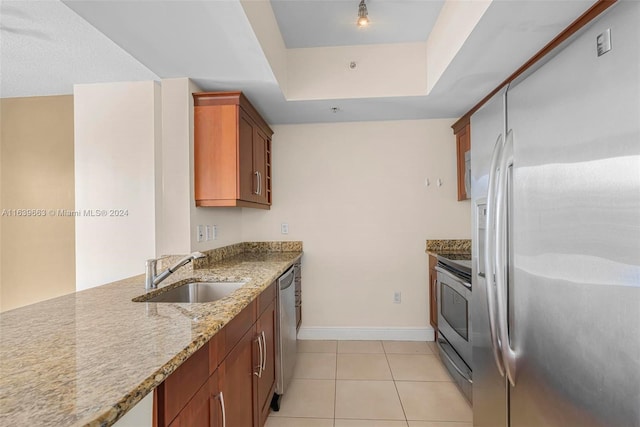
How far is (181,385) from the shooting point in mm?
857

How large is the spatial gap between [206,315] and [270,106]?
2103mm

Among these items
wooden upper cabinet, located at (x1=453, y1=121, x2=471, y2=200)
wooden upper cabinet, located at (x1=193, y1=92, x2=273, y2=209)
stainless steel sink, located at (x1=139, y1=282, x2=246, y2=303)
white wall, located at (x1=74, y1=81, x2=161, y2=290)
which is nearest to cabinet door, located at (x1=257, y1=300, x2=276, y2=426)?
stainless steel sink, located at (x1=139, y1=282, x2=246, y2=303)

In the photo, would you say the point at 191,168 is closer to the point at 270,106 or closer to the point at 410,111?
the point at 270,106

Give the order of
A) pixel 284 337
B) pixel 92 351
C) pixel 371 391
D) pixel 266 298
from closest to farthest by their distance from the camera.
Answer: pixel 92 351, pixel 266 298, pixel 284 337, pixel 371 391

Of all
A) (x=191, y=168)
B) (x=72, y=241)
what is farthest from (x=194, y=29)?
(x=72, y=241)

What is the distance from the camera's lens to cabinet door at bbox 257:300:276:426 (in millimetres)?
1671

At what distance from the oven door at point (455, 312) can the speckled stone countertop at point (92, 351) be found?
144 cm

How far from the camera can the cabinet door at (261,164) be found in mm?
2664

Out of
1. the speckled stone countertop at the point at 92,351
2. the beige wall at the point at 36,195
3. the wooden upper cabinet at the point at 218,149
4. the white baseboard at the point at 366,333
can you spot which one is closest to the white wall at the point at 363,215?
the white baseboard at the point at 366,333

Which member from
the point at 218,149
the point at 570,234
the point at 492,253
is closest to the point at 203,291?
the point at 218,149

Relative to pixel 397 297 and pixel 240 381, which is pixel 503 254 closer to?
pixel 240 381

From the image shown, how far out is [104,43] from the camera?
1787mm

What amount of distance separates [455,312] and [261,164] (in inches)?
82.3

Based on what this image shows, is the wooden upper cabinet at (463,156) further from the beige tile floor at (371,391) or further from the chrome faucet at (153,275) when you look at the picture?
the chrome faucet at (153,275)
